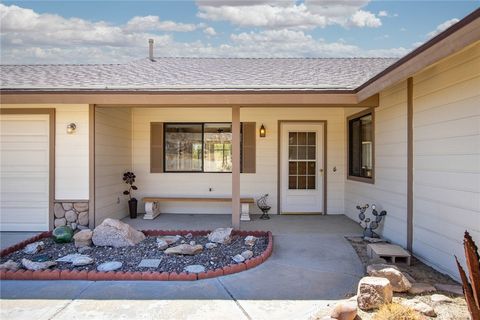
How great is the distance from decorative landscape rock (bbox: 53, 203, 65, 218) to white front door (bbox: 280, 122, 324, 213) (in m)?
4.55

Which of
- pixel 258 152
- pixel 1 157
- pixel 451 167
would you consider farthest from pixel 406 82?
pixel 1 157

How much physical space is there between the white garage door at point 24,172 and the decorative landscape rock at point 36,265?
6.70 feet

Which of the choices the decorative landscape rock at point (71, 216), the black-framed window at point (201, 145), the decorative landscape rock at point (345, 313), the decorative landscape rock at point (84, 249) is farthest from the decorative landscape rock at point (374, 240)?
the decorative landscape rock at point (71, 216)

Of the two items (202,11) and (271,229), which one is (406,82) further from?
(202,11)

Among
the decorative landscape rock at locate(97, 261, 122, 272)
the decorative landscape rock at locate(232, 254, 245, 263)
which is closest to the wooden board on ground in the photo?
the decorative landscape rock at locate(232, 254, 245, 263)

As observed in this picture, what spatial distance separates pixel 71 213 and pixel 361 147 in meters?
5.82

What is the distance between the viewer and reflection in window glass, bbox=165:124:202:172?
25.4ft

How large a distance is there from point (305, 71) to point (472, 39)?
16.1 feet

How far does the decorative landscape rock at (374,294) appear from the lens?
2.91 meters

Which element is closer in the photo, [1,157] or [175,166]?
[1,157]

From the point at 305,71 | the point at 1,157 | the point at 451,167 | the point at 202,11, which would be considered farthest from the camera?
the point at 202,11

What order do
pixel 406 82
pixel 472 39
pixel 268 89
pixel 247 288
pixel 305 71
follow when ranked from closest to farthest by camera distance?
pixel 472 39, pixel 247 288, pixel 406 82, pixel 268 89, pixel 305 71

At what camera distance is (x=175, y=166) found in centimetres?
776

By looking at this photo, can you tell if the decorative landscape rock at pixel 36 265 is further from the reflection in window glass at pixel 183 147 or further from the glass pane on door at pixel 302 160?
the glass pane on door at pixel 302 160
